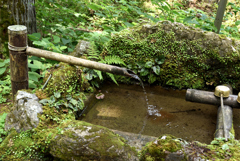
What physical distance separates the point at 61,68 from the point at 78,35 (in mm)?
2313

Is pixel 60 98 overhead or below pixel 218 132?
overhead

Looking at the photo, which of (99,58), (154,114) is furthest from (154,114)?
(99,58)

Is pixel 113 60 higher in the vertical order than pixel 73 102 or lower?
higher

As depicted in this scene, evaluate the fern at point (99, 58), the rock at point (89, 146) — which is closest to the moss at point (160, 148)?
the rock at point (89, 146)

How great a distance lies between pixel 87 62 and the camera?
3.21 m

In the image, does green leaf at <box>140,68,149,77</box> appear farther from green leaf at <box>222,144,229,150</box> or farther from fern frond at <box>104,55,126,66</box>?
green leaf at <box>222,144,229,150</box>

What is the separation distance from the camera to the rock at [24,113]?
289 centimetres

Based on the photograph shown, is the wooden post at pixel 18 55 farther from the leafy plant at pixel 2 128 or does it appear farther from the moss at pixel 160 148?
the moss at pixel 160 148

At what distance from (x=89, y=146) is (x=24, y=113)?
3.57 feet

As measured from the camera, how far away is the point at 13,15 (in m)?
4.20

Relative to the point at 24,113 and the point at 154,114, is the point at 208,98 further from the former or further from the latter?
the point at 24,113

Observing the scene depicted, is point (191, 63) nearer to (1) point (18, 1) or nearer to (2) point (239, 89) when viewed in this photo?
(2) point (239, 89)

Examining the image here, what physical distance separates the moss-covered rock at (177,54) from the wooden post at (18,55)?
1.71 meters

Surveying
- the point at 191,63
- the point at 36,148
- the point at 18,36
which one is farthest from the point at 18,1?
the point at 191,63
